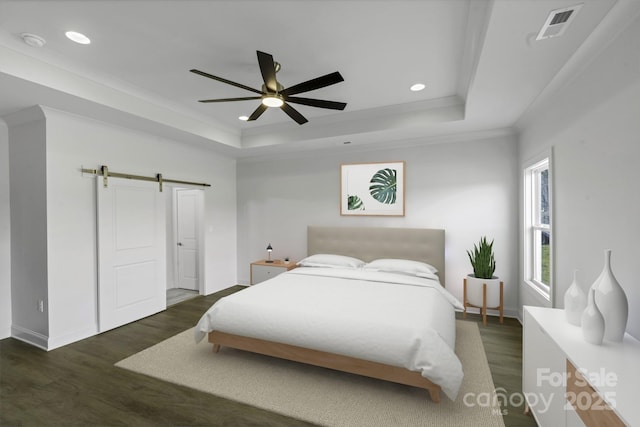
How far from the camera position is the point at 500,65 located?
6.99ft

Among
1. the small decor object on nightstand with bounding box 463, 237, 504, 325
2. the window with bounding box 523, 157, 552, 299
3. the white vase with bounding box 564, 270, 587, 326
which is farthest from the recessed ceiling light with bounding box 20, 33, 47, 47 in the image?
the small decor object on nightstand with bounding box 463, 237, 504, 325

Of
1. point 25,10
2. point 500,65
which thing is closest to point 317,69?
point 500,65

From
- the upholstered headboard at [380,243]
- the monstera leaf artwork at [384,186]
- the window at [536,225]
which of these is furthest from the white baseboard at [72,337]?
the window at [536,225]

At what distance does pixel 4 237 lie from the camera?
3.26 metres

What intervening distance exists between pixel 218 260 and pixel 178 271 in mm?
930

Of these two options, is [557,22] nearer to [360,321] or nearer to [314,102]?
[314,102]

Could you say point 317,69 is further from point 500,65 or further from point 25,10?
point 25,10

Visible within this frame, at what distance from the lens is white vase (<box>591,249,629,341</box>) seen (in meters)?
1.50

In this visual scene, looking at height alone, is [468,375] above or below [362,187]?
below

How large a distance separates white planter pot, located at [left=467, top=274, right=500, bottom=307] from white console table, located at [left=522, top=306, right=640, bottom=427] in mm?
1631

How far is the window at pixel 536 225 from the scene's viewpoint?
322cm

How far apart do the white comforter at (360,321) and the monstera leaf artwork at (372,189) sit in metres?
1.43

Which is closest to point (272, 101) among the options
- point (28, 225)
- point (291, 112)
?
point (291, 112)

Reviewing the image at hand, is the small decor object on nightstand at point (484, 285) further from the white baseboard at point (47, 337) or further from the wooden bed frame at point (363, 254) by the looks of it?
the white baseboard at point (47, 337)
